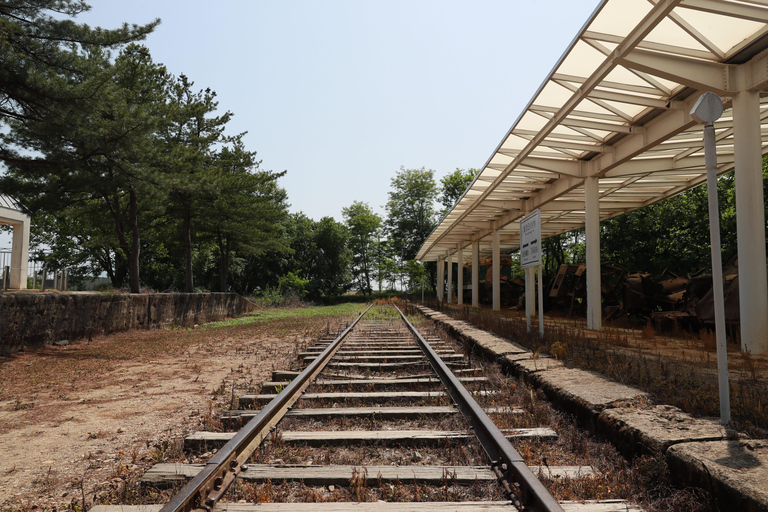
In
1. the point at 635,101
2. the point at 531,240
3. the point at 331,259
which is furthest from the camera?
the point at 331,259

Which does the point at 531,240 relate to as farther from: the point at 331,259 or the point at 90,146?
the point at 331,259

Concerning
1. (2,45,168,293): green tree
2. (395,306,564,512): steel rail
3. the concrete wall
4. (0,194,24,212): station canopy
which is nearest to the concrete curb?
(395,306,564,512): steel rail

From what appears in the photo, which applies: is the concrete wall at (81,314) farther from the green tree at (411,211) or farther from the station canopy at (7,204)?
the green tree at (411,211)

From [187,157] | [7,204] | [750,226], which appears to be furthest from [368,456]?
[7,204]

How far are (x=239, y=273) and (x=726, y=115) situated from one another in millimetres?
44335

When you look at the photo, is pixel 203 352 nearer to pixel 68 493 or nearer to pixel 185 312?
pixel 68 493

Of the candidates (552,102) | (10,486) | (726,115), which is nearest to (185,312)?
(552,102)

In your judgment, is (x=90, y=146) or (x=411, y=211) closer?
(x=90, y=146)

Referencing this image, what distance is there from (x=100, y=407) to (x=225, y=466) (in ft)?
10.7

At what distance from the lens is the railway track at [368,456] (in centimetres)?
266

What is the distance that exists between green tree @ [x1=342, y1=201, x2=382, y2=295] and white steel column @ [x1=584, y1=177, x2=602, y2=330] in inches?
2381

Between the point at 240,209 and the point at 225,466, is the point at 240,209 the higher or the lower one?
the higher one

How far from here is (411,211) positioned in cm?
6462

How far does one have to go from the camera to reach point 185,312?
1823 cm
